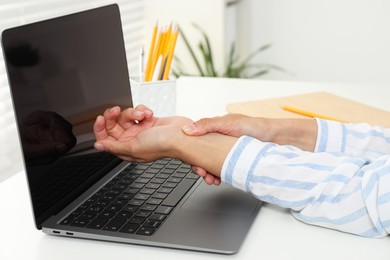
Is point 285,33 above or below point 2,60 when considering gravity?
below

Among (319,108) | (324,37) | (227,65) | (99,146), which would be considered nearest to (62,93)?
(99,146)

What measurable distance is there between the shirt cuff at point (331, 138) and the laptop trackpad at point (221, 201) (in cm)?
15

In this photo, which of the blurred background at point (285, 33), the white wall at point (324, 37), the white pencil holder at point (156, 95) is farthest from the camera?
the white wall at point (324, 37)

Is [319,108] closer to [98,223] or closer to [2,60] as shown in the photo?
[98,223]

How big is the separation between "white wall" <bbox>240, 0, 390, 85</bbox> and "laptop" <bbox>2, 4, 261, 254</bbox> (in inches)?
71.6

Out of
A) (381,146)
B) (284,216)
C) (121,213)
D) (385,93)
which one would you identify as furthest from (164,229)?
(385,93)

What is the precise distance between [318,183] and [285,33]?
202 cm

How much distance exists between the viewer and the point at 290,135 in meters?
0.92

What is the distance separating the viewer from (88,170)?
858mm

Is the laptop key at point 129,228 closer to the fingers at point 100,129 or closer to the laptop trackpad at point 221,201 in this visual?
the laptop trackpad at point 221,201

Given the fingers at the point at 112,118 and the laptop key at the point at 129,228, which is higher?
the fingers at the point at 112,118

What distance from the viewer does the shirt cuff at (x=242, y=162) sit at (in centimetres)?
76

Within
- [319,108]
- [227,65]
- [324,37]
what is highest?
[319,108]

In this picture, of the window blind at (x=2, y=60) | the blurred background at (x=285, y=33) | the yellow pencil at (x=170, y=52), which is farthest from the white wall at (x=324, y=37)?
the yellow pencil at (x=170, y=52)
